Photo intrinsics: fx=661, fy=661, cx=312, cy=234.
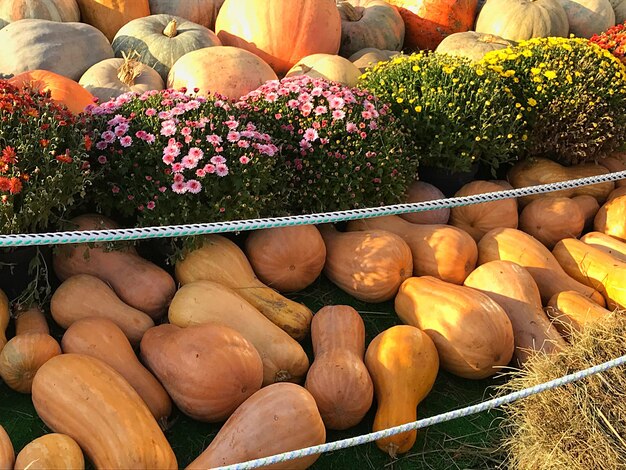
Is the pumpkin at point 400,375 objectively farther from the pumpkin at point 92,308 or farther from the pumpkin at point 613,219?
the pumpkin at point 613,219

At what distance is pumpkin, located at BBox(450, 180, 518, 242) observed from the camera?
151 inches

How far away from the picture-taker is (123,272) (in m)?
2.98

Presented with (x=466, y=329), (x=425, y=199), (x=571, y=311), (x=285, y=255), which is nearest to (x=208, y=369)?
(x=285, y=255)

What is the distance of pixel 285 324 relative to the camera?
9.73 ft

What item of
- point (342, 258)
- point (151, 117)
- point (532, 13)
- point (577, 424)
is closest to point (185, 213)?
point (151, 117)

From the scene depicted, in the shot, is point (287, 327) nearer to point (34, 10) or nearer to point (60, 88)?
point (60, 88)

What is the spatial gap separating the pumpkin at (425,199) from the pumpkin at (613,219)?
94 centimetres

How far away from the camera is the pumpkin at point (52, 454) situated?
6.35 ft

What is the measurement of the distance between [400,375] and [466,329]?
388mm

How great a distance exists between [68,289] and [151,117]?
937mm

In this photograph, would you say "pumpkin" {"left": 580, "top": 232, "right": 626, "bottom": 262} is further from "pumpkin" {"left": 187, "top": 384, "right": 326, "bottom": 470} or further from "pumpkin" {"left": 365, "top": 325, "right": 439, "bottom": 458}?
"pumpkin" {"left": 187, "top": 384, "right": 326, "bottom": 470}

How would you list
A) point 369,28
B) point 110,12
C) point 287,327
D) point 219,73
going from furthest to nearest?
point 369,28, point 110,12, point 219,73, point 287,327

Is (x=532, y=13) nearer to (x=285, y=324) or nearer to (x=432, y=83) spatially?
(x=432, y=83)

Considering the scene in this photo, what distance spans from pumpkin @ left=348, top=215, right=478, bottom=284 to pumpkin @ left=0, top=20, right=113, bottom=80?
95.9 inches
